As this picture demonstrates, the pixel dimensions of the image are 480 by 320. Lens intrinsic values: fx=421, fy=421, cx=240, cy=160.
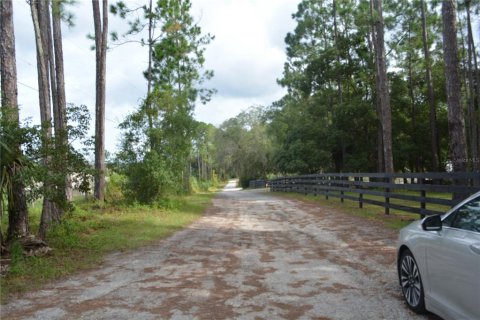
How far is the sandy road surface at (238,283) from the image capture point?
4574 mm

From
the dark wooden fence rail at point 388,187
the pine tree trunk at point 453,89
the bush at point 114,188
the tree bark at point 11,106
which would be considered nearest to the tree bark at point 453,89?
the pine tree trunk at point 453,89

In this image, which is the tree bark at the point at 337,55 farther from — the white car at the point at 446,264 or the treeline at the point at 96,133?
the white car at the point at 446,264

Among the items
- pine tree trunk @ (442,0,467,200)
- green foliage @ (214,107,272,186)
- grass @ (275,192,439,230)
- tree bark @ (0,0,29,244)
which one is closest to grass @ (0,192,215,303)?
tree bark @ (0,0,29,244)

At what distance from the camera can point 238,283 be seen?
567 centimetres

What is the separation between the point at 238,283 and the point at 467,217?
2996mm

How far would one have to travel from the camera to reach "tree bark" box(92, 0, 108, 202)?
14797mm

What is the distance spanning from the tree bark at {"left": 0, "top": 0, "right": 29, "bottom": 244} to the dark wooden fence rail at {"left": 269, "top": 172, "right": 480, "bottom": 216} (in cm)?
812

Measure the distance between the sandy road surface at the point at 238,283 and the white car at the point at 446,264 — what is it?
13.1 inches

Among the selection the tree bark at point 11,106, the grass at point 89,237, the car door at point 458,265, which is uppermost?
the tree bark at point 11,106

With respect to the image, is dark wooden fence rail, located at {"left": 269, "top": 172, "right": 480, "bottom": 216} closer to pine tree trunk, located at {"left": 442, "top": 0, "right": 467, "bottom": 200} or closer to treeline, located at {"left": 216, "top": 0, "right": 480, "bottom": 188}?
pine tree trunk, located at {"left": 442, "top": 0, "right": 467, "bottom": 200}

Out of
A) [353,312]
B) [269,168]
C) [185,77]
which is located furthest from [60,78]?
[269,168]

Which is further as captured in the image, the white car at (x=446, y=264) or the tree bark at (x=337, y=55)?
the tree bark at (x=337, y=55)

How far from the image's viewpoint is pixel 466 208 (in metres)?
3.96

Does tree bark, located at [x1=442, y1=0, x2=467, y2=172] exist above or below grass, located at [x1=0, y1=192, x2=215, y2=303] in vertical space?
above
